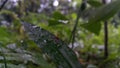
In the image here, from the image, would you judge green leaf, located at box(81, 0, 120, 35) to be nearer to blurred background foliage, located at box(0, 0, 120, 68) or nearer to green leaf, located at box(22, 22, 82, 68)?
blurred background foliage, located at box(0, 0, 120, 68)

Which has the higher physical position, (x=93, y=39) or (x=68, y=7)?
(x=68, y=7)

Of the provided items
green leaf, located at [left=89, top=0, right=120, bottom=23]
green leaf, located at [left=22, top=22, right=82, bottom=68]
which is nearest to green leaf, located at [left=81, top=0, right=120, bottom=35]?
green leaf, located at [left=89, top=0, right=120, bottom=23]

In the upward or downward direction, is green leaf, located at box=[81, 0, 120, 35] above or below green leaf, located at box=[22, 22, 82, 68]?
above

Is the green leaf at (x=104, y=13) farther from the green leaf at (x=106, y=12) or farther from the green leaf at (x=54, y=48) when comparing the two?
the green leaf at (x=54, y=48)

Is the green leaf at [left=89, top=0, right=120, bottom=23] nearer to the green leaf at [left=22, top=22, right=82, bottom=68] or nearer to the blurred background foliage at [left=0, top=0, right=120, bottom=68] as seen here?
the blurred background foliage at [left=0, top=0, right=120, bottom=68]

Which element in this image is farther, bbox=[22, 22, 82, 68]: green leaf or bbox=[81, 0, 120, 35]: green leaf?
bbox=[81, 0, 120, 35]: green leaf

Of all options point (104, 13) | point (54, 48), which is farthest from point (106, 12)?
point (54, 48)

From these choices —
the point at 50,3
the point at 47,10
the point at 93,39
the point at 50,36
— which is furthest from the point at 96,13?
the point at 47,10

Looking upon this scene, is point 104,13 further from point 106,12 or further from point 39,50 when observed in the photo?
point 39,50

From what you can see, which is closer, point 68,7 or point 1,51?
point 1,51

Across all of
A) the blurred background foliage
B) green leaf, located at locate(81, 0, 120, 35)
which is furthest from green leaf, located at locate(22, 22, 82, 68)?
green leaf, located at locate(81, 0, 120, 35)

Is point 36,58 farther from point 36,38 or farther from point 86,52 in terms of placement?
point 86,52
